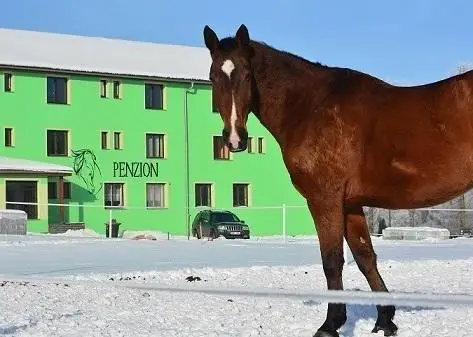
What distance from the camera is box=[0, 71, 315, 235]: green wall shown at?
47.4 metres

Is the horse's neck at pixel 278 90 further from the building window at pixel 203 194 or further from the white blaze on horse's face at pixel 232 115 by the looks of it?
the building window at pixel 203 194

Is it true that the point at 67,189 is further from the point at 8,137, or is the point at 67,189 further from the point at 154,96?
the point at 154,96

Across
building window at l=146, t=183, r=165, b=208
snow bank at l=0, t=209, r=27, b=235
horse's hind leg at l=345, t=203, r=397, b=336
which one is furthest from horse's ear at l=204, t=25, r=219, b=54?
building window at l=146, t=183, r=165, b=208

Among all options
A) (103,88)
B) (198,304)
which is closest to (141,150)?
(103,88)

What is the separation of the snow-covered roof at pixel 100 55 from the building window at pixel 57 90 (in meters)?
0.96

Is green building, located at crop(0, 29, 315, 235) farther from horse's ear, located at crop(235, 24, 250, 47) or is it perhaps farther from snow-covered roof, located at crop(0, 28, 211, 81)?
horse's ear, located at crop(235, 24, 250, 47)

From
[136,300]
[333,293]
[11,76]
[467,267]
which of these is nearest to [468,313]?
[136,300]

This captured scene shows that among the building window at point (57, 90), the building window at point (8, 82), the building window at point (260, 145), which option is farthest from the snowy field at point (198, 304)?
the building window at point (260, 145)

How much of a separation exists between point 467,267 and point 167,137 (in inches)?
1495

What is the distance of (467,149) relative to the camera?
6.19 metres

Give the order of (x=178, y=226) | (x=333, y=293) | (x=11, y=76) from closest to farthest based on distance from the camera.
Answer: (x=333, y=293) < (x=11, y=76) < (x=178, y=226)

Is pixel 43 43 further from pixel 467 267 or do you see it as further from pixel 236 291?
pixel 236 291

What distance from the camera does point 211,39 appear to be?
682 cm

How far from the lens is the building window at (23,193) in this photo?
45344 millimetres
